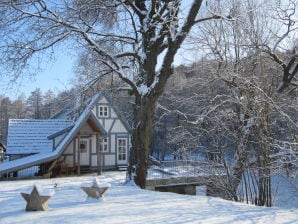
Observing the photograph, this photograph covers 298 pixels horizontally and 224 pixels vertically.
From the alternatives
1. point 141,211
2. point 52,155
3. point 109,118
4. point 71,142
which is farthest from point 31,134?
point 141,211

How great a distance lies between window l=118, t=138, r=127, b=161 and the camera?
2577 centimetres

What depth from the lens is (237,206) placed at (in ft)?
25.1

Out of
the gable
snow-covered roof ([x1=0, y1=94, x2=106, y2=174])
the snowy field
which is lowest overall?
the snowy field

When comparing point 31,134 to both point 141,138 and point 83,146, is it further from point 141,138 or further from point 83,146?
point 141,138

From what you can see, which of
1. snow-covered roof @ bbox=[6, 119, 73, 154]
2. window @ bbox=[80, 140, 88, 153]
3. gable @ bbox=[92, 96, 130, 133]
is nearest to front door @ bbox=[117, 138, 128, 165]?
gable @ bbox=[92, 96, 130, 133]

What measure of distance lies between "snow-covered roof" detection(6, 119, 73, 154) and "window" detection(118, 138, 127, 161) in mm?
4233

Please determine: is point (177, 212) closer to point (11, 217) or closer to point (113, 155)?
point (11, 217)

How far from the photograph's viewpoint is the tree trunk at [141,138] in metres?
11.1

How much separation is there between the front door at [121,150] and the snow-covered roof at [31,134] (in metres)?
4.19

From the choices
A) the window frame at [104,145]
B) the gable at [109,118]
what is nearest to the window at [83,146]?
the window frame at [104,145]

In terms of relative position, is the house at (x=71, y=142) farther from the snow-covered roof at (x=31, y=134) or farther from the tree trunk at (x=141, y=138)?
the tree trunk at (x=141, y=138)

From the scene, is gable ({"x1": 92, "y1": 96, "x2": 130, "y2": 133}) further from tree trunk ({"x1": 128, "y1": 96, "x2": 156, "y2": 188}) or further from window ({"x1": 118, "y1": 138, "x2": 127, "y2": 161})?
tree trunk ({"x1": 128, "y1": 96, "x2": 156, "y2": 188})

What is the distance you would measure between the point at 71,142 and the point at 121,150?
3.98 m

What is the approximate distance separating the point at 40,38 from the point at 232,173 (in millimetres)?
6833
